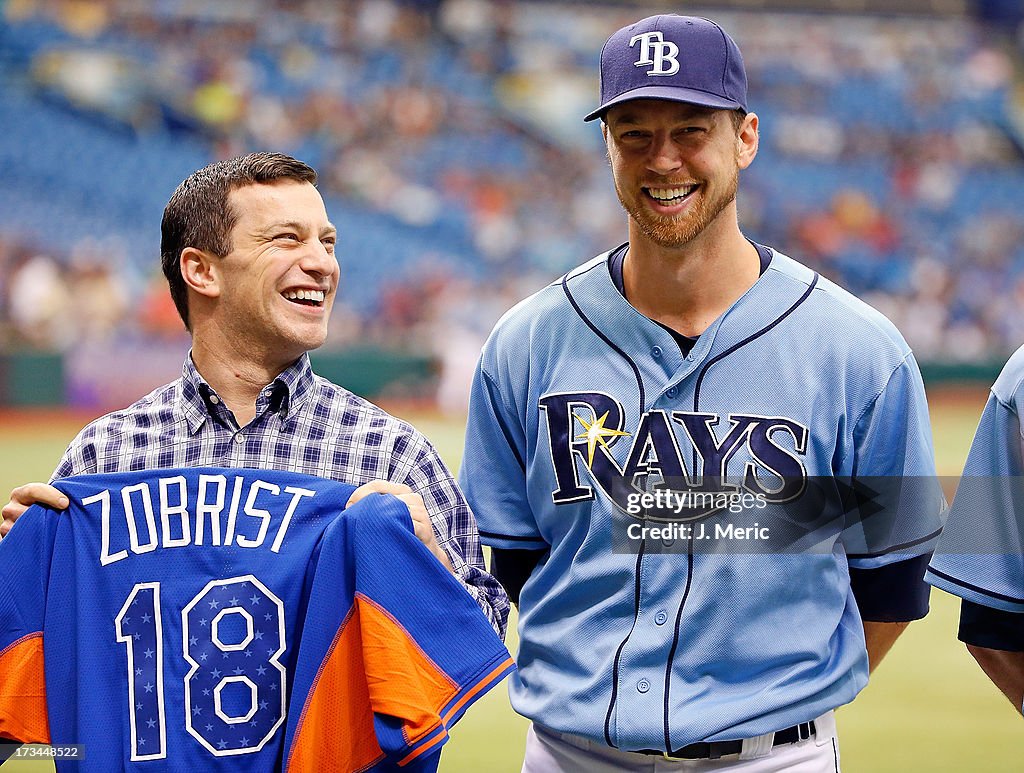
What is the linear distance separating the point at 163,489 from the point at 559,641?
2.36 feet

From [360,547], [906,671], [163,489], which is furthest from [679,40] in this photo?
[906,671]

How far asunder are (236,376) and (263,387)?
0.16 feet

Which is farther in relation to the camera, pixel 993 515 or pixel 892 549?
pixel 892 549

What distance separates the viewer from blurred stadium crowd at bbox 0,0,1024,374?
15383mm

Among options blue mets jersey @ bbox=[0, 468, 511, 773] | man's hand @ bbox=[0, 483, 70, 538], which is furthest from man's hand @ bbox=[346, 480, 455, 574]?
man's hand @ bbox=[0, 483, 70, 538]

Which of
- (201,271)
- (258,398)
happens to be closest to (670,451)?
(258,398)

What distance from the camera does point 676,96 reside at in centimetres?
203

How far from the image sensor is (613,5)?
693 inches

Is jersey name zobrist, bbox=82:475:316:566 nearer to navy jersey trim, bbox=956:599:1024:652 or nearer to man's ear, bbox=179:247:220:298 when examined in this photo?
man's ear, bbox=179:247:220:298

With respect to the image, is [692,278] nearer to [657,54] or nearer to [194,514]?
[657,54]

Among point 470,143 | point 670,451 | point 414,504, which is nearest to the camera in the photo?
point 414,504

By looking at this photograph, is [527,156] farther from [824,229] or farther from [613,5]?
[824,229]

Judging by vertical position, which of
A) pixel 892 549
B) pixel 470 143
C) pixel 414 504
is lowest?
pixel 892 549

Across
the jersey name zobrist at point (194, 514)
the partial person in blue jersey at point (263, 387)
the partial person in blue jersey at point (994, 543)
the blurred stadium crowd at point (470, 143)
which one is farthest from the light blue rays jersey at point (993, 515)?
the blurred stadium crowd at point (470, 143)
